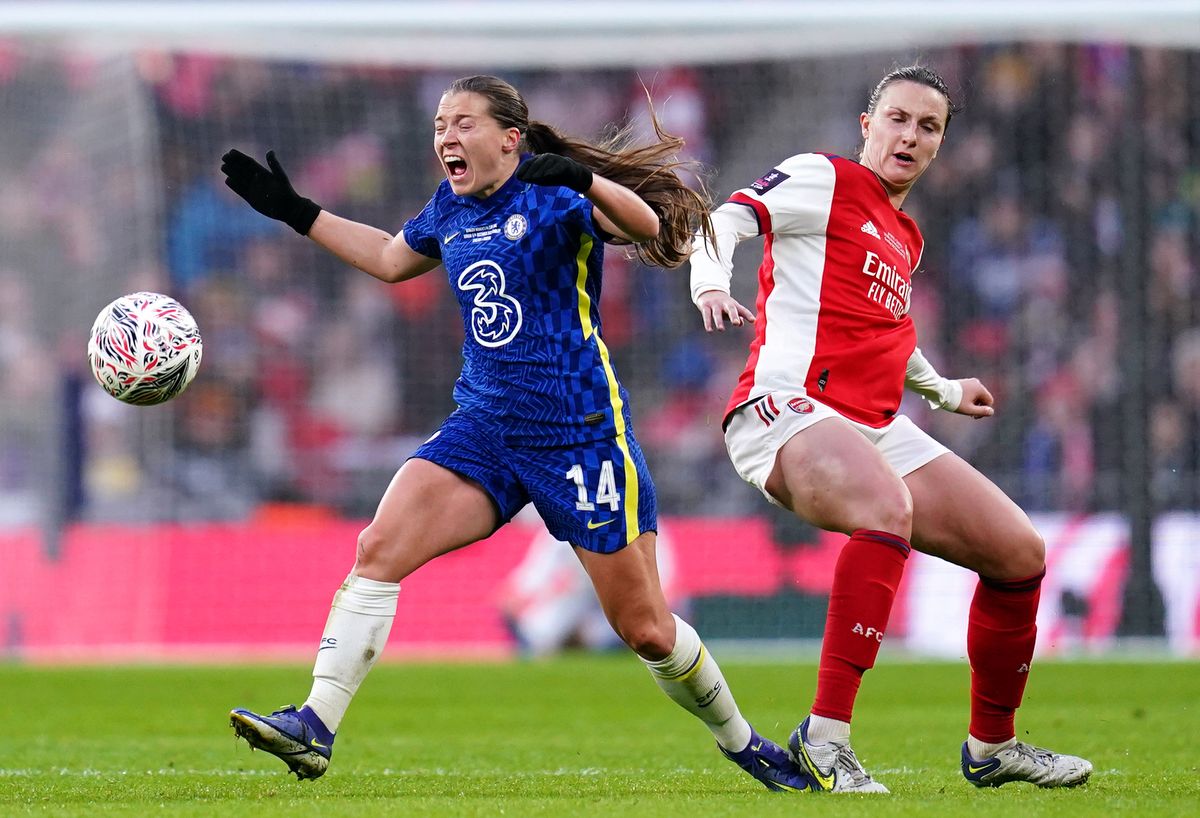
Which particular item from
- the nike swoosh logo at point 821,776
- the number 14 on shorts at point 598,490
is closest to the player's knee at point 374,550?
the number 14 on shorts at point 598,490

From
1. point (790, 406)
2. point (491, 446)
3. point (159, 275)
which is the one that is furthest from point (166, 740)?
point (159, 275)

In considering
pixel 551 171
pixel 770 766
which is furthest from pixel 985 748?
pixel 551 171

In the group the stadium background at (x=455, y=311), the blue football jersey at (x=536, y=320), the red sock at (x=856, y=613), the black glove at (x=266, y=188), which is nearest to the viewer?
the red sock at (x=856, y=613)

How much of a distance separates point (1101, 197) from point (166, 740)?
10667 mm

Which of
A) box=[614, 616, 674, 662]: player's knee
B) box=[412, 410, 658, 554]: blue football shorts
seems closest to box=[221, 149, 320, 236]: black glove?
box=[412, 410, 658, 554]: blue football shorts

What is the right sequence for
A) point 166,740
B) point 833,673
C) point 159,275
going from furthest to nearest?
point 159,275
point 166,740
point 833,673

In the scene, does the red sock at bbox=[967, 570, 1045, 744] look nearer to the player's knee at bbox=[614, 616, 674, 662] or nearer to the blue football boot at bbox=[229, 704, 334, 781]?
the player's knee at bbox=[614, 616, 674, 662]

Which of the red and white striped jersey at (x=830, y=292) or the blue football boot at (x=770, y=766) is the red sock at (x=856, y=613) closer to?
the blue football boot at (x=770, y=766)

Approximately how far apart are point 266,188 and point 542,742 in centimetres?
302

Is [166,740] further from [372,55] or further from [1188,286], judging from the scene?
[1188,286]

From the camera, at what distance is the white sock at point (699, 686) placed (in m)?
5.56

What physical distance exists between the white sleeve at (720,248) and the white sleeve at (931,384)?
85 cm

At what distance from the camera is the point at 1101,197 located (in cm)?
1579

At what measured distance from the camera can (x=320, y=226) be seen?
6.01 metres
